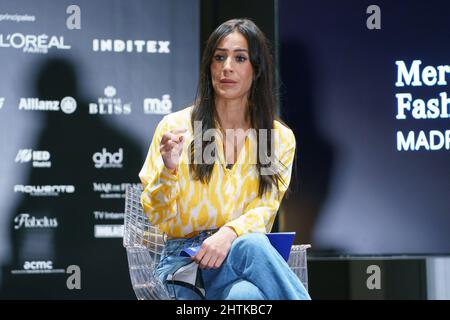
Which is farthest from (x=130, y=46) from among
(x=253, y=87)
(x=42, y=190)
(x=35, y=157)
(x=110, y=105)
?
(x=253, y=87)

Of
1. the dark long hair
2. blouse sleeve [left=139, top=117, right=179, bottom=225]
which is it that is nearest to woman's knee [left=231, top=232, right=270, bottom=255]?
blouse sleeve [left=139, top=117, right=179, bottom=225]

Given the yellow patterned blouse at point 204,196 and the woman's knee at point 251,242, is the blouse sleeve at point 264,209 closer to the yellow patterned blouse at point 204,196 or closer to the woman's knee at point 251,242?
the yellow patterned blouse at point 204,196

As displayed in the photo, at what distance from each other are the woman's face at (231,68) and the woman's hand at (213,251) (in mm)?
664

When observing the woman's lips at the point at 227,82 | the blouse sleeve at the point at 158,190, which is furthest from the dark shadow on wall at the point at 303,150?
the blouse sleeve at the point at 158,190

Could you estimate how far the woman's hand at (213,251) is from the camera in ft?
9.39

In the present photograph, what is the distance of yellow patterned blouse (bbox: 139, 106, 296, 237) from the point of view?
10.1 feet

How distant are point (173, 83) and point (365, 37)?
3.90ft

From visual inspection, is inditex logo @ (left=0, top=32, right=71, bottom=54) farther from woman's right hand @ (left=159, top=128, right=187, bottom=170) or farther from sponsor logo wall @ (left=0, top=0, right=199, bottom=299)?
woman's right hand @ (left=159, top=128, right=187, bottom=170)

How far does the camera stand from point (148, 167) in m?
3.19

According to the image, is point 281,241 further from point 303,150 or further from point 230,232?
point 303,150

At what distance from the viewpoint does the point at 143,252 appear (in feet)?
11.0

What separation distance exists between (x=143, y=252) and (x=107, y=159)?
183 centimetres
